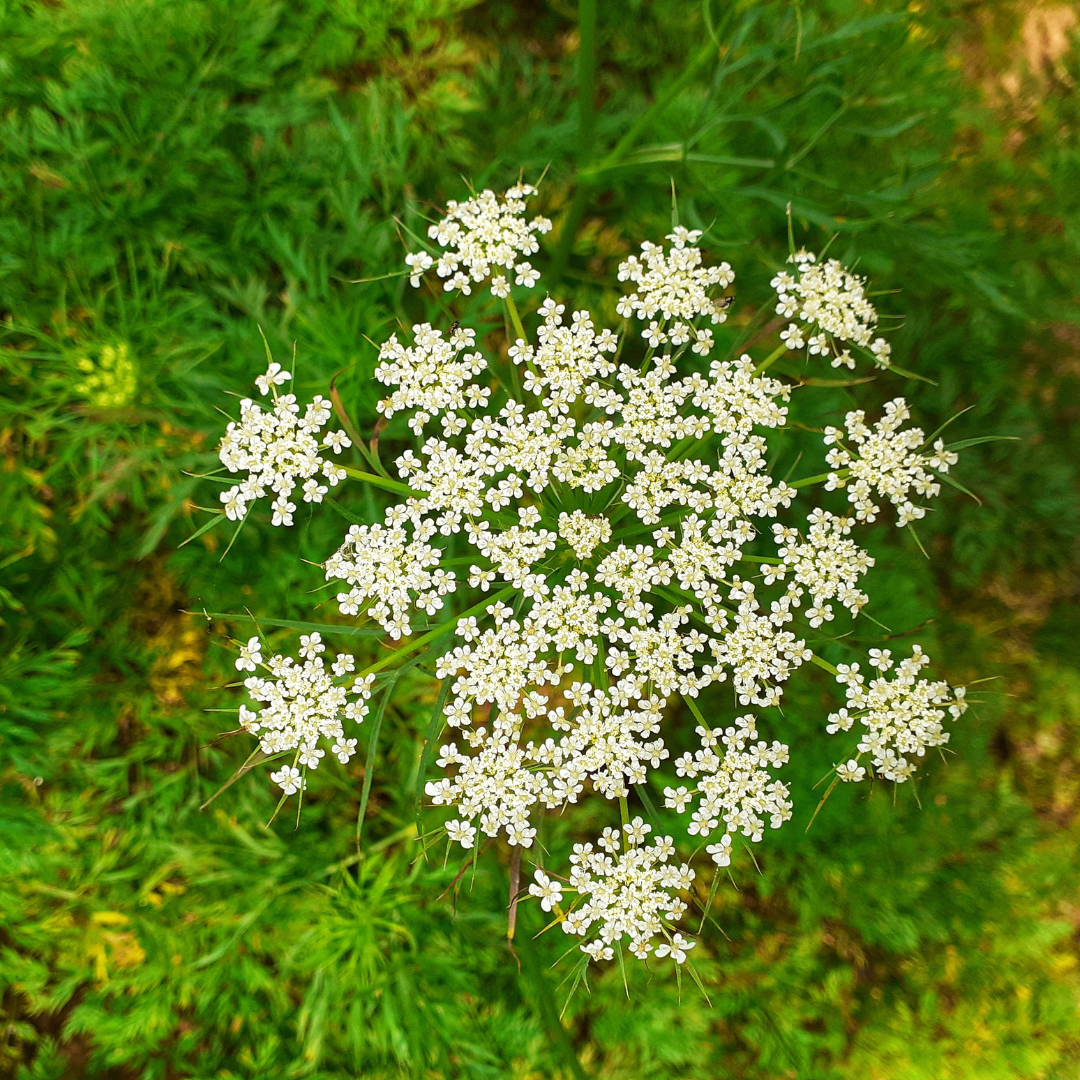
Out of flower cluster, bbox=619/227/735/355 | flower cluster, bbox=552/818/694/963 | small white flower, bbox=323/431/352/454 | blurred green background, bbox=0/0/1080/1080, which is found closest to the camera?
flower cluster, bbox=552/818/694/963

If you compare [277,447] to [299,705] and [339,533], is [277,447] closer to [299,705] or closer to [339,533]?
[299,705]

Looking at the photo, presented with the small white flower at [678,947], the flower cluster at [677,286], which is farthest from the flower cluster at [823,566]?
the small white flower at [678,947]

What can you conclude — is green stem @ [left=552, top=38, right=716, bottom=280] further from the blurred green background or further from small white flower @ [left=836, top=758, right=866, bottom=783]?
small white flower @ [left=836, top=758, right=866, bottom=783]

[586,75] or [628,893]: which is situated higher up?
[586,75]

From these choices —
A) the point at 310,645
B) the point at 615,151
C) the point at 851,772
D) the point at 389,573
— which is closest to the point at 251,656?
the point at 310,645

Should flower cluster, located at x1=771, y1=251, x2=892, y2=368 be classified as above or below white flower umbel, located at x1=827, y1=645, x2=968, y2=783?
above

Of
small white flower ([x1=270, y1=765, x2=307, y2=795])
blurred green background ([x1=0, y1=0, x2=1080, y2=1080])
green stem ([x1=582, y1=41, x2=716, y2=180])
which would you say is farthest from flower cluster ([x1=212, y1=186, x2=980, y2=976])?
blurred green background ([x1=0, y1=0, x2=1080, y2=1080])

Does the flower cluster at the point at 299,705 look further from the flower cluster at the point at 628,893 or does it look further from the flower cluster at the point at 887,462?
the flower cluster at the point at 887,462

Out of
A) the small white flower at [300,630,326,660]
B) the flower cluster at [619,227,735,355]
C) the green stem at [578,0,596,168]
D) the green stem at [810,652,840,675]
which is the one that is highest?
the green stem at [578,0,596,168]
